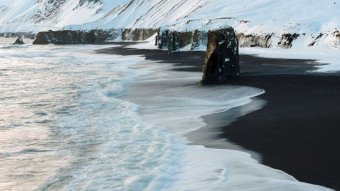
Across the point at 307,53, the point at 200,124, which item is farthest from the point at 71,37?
the point at 200,124

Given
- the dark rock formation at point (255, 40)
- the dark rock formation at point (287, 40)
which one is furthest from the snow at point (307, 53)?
the dark rock formation at point (255, 40)

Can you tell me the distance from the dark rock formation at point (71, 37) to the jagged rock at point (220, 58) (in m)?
110

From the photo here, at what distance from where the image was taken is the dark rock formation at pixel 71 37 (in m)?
132

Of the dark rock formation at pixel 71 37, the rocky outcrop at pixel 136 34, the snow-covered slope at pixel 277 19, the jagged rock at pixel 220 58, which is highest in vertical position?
the snow-covered slope at pixel 277 19

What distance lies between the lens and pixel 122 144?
10.5 m

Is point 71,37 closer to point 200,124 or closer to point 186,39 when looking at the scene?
point 186,39

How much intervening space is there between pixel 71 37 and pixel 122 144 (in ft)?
420

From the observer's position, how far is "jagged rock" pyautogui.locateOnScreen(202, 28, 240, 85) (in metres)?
21.9

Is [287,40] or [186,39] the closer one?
[287,40]

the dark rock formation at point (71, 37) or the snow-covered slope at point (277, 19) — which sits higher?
the snow-covered slope at point (277, 19)

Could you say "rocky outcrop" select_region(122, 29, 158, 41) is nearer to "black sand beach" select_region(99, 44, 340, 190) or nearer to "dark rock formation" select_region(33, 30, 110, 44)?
"dark rock formation" select_region(33, 30, 110, 44)

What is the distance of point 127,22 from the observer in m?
139

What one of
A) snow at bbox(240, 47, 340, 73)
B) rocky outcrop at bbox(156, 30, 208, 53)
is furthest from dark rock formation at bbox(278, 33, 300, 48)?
rocky outcrop at bbox(156, 30, 208, 53)

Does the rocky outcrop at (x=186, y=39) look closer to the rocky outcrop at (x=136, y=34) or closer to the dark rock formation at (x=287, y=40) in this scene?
the dark rock formation at (x=287, y=40)
